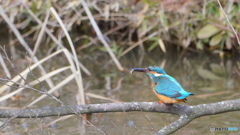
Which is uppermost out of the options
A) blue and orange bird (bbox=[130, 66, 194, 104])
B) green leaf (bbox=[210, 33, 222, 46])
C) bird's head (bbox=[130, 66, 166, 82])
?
bird's head (bbox=[130, 66, 166, 82])

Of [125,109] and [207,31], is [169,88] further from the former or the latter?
[207,31]

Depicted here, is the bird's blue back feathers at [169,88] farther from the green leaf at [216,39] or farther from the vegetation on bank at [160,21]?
the green leaf at [216,39]

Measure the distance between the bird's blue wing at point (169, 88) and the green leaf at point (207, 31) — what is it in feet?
10.3

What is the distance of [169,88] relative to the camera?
2.65 m

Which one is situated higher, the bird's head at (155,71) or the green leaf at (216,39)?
the bird's head at (155,71)

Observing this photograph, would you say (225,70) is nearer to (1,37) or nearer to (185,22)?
(185,22)

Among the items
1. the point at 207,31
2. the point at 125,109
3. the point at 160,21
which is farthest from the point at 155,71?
the point at 160,21

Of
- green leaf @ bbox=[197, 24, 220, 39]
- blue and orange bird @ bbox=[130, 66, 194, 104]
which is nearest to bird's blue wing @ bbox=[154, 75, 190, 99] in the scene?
blue and orange bird @ bbox=[130, 66, 194, 104]

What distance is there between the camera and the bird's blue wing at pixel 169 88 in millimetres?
2580

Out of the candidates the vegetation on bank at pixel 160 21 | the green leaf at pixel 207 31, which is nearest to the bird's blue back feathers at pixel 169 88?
the vegetation on bank at pixel 160 21

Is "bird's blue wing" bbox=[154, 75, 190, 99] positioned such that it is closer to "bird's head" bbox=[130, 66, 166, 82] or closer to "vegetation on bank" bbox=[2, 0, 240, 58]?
"bird's head" bbox=[130, 66, 166, 82]

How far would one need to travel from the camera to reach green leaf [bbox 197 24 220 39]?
19.1ft

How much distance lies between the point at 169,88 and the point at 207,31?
3.38 m

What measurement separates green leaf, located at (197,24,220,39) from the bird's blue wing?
3.13 metres
